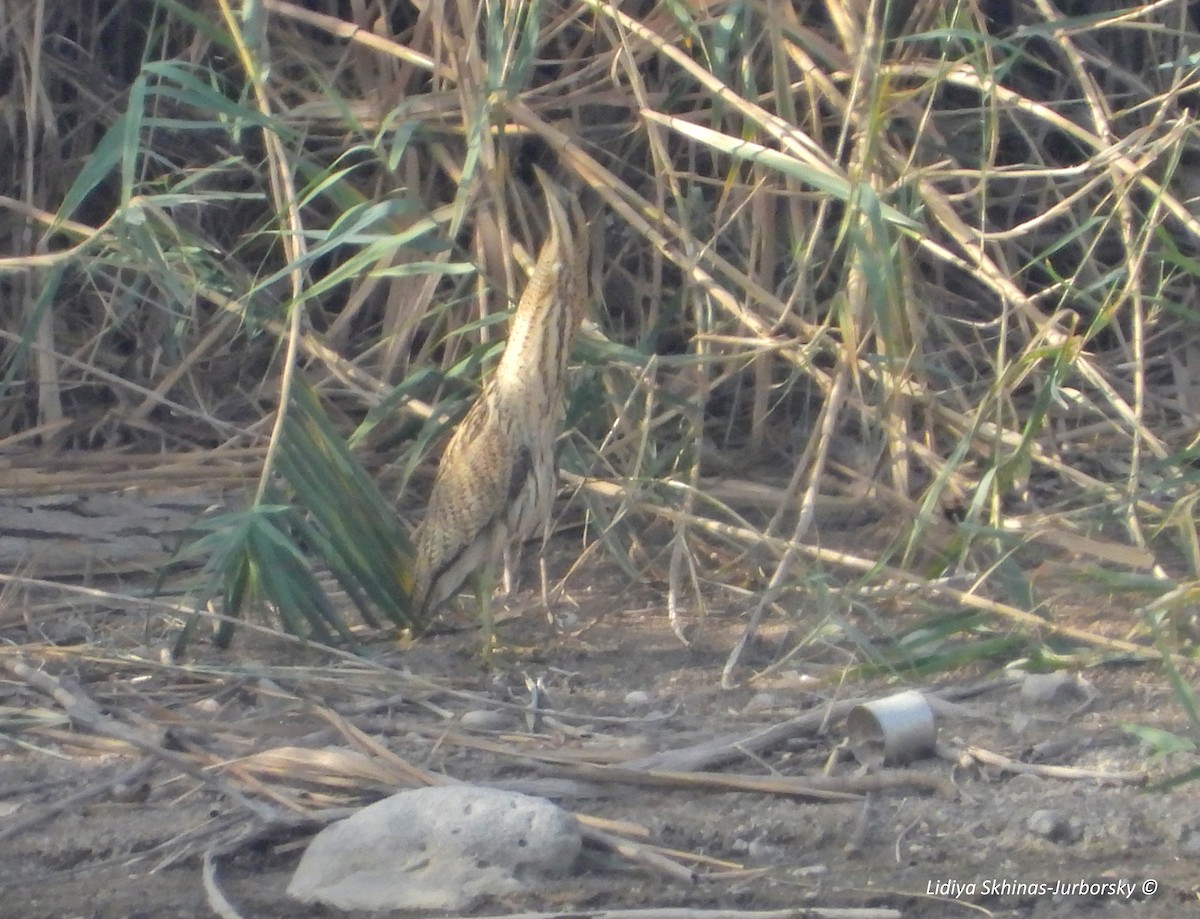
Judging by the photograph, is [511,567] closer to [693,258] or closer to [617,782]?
[693,258]

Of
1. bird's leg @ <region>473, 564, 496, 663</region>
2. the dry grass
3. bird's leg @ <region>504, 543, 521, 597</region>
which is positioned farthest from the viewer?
bird's leg @ <region>504, 543, 521, 597</region>

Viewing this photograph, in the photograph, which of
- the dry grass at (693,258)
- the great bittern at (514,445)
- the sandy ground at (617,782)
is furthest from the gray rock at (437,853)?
the great bittern at (514,445)

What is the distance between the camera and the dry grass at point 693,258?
3783mm

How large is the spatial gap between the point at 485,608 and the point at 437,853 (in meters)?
1.48

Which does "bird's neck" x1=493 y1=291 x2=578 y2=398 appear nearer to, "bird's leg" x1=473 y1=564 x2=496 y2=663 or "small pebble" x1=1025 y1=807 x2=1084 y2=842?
"bird's leg" x1=473 y1=564 x2=496 y2=663

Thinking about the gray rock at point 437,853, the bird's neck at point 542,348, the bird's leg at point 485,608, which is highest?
the bird's neck at point 542,348

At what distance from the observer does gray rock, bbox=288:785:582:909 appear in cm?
247

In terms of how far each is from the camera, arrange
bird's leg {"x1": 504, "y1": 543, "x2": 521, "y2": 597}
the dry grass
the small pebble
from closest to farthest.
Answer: the small pebble, the dry grass, bird's leg {"x1": 504, "y1": 543, "x2": 521, "y2": 597}

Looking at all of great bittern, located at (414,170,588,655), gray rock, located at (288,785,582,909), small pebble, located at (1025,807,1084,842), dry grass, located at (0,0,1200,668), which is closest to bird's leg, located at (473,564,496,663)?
great bittern, located at (414,170,588,655)

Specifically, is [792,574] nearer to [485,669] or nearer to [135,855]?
[485,669]

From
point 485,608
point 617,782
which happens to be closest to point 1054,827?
point 617,782

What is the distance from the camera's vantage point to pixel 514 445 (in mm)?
4090

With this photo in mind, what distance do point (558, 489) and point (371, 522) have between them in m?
0.57

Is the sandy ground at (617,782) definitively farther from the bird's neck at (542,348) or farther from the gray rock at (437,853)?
the bird's neck at (542,348)
